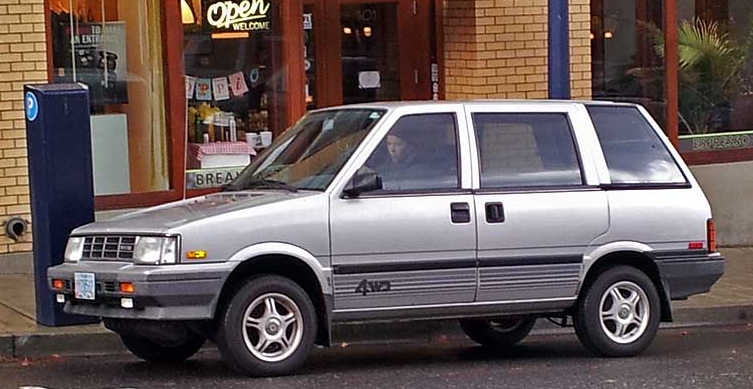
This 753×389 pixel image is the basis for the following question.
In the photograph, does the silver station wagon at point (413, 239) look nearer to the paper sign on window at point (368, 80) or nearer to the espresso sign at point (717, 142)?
the paper sign on window at point (368, 80)

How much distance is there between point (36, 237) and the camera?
1022 centimetres

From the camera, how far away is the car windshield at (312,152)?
903cm

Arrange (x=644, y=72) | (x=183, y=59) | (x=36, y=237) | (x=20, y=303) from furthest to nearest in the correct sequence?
1. (x=644, y=72)
2. (x=183, y=59)
3. (x=20, y=303)
4. (x=36, y=237)

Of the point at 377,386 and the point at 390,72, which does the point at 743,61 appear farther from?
the point at 377,386

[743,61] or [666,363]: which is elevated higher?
[743,61]

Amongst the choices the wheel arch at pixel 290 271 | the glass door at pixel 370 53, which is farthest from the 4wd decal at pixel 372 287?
the glass door at pixel 370 53

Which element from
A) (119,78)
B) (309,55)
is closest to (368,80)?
(309,55)

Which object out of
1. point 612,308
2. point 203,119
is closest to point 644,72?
point 203,119

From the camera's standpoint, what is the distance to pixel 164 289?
8.36 metres

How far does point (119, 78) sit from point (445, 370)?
526 cm

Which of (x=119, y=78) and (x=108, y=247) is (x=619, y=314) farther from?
(x=119, y=78)

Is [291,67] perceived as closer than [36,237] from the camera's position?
No

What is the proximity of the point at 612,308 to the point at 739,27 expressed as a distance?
6615 mm

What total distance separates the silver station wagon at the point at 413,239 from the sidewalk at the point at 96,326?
0.57 metres
